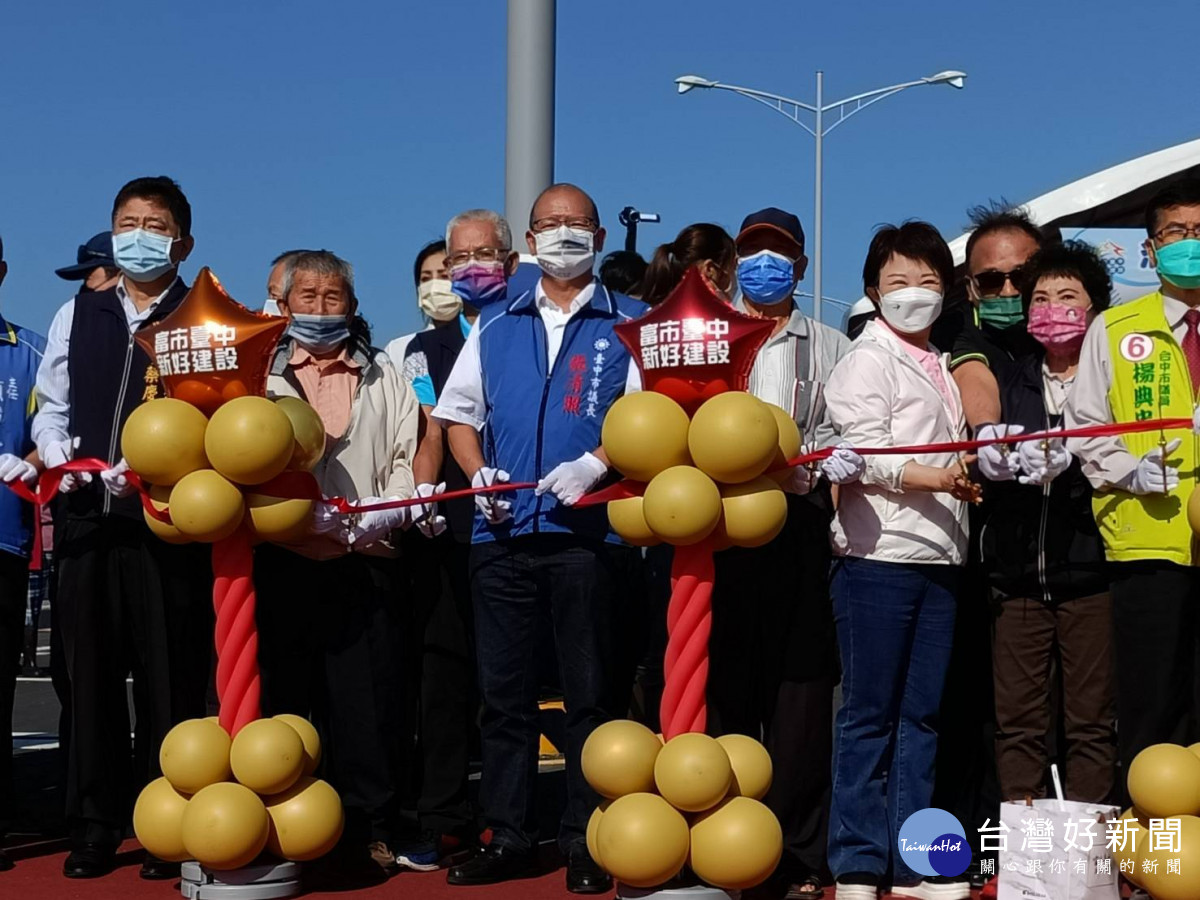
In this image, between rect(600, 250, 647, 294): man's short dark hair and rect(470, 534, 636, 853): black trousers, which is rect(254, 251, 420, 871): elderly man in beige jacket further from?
rect(600, 250, 647, 294): man's short dark hair

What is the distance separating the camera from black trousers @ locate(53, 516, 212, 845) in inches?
215

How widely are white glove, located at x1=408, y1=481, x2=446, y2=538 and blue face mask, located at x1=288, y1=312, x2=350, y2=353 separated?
60cm

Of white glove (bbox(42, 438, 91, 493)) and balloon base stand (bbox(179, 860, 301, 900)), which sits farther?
white glove (bbox(42, 438, 91, 493))

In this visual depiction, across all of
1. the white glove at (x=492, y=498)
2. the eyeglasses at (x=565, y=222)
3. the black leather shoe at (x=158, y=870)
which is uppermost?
the eyeglasses at (x=565, y=222)

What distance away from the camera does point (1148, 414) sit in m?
4.80

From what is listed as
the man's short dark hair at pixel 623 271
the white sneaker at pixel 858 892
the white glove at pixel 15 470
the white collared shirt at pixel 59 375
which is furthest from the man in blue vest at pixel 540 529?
the man's short dark hair at pixel 623 271

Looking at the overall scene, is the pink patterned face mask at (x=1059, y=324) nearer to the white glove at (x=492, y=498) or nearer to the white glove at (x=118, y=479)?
the white glove at (x=492, y=498)

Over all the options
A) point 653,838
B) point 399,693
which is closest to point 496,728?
point 399,693

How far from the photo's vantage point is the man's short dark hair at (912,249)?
16.7 ft

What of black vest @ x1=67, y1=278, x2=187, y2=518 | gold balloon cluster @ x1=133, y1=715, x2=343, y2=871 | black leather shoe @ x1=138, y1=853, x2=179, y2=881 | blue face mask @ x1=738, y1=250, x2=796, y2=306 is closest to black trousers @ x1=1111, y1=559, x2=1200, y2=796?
blue face mask @ x1=738, y1=250, x2=796, y2=306

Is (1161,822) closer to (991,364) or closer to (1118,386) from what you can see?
(1118,386)

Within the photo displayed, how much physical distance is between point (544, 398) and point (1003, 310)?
172 cm

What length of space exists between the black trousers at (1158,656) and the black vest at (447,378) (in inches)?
92.7

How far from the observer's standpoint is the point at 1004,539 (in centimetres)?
523
